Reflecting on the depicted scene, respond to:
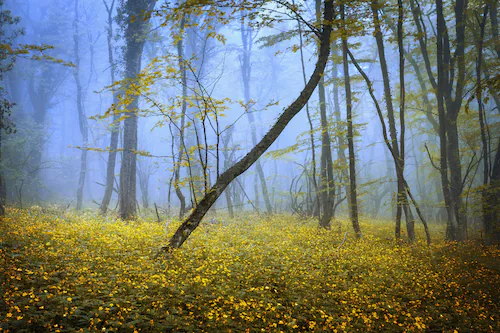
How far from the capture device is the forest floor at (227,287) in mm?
3344

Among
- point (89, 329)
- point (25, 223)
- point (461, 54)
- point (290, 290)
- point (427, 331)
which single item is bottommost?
point (427, 331)

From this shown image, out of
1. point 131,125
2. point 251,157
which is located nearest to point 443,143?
point 251,157

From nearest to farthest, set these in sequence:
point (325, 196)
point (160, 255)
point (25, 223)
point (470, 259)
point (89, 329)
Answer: point (89, 329)
point (160, 255)
point (470, 259)
point (25, 223)
point (325, 196)

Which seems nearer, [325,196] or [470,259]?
[470,259]

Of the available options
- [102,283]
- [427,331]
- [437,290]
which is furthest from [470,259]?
[102,283]

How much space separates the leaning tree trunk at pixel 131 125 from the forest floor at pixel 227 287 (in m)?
5.53

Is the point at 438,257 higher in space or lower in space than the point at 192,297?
lower

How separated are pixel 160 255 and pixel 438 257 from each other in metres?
6.51

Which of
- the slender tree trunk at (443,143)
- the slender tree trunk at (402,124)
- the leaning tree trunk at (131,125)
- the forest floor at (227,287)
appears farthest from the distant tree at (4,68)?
the slender tree trunk at (443,143)

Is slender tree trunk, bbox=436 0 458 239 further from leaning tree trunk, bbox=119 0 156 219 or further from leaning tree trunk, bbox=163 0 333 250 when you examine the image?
leaning tree trunk, bbox=119 0 156 219

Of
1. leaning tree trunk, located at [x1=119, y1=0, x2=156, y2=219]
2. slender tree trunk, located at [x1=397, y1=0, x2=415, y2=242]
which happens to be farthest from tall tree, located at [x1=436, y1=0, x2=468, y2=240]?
leaning tree trunk, located at [x1=119, y1=0, x2=156, y2=219]

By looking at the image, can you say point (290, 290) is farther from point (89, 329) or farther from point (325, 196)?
point (325, 196)

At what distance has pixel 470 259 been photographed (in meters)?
6.65

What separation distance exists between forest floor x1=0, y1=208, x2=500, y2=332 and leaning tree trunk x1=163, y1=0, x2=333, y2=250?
543 mm
